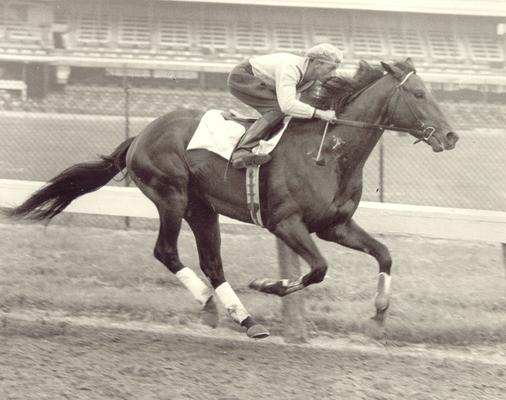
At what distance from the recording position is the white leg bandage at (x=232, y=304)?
591 centimetres

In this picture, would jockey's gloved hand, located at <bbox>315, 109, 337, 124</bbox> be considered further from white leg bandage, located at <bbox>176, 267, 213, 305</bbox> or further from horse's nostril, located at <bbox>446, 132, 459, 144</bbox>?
white leg bandage, located at <bbox>176, 267, 213, 305</bbox>

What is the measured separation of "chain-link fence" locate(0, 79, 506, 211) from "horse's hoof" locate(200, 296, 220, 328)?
18.5 feet

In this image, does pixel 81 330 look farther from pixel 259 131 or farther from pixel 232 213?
pixel 259 131

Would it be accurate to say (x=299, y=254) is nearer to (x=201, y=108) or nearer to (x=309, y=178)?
(x=309, y=178)

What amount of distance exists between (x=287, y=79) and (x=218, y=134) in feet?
2.18

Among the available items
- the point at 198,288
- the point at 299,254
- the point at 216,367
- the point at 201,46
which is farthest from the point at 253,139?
the point at 201,46

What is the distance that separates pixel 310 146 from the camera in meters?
5.75

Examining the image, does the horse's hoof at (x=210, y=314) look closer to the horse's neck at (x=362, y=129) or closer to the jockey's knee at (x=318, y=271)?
the jockey's knee at (x=318, y=271)

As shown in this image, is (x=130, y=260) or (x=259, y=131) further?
(x=130, y=260)

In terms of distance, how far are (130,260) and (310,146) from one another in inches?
121

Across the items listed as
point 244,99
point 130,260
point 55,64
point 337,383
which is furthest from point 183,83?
point 337,383

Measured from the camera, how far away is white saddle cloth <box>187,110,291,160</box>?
598 centimetres

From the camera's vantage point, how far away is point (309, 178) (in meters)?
5.67

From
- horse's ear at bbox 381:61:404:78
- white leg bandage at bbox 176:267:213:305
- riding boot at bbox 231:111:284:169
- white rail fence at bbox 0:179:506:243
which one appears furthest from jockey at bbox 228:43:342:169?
white rail fence at bbox 0:179:506:243
